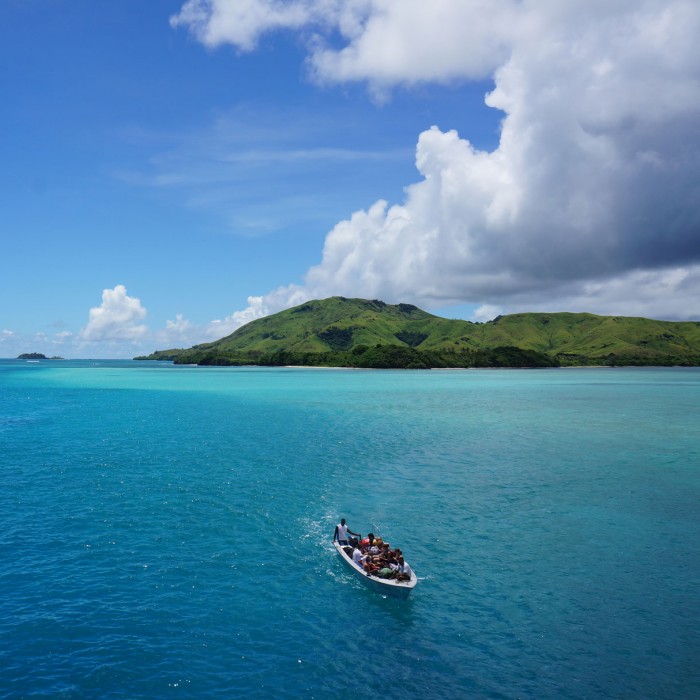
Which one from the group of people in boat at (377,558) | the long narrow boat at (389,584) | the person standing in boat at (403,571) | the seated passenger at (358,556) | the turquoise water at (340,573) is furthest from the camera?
the seated passenger at (358,556)

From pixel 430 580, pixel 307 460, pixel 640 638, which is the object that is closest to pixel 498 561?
pixel 430 580

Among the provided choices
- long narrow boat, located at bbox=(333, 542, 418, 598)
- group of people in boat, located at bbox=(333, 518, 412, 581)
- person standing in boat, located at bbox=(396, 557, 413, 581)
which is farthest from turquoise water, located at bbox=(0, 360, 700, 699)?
group of people in boat, located at bbox=(333, 518, 412, 581)

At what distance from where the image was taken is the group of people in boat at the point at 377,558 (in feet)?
93.4

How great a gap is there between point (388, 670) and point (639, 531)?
83.0 feet

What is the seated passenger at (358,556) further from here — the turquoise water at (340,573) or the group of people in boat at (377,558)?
the turquoise water at (340,573)

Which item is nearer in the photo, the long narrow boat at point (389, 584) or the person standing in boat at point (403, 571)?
the long narrow boat at point (389, 584)

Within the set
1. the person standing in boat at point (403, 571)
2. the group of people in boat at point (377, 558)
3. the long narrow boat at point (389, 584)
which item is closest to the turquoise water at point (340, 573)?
the long narrow boat at point (389, 584)

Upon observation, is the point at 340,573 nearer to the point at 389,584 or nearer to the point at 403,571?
the point at 389,584

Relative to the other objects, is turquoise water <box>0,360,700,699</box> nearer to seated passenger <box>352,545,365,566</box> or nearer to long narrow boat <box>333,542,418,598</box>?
long narrow boat <box>333,542,418,598</box>

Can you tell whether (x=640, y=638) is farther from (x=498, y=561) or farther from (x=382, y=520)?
(x=382, y=520)

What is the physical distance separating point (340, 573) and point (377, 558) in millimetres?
2790

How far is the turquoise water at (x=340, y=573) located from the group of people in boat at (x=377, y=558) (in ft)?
4.16

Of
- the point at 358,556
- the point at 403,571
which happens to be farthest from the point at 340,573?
the point at 403,571

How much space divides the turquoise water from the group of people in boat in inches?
49.9
